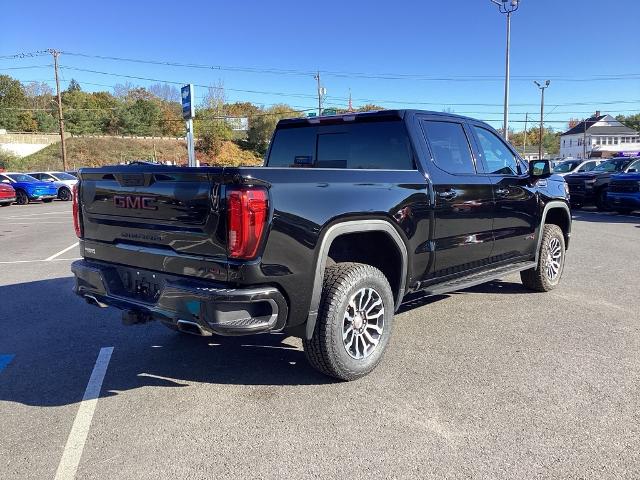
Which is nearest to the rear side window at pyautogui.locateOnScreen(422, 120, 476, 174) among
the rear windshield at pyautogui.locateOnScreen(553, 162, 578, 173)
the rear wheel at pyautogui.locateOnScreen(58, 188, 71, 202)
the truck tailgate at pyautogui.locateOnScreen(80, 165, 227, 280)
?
the truck tailgate at pyautogui.locateOnScreen(80, 165, 227, 280)

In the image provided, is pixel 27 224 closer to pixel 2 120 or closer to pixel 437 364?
pixel 437 364

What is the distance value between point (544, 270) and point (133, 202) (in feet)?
15.9

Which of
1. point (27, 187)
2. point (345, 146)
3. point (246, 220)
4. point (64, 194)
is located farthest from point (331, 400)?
point (64, 194)

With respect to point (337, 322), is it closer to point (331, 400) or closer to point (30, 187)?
point (331, 400)

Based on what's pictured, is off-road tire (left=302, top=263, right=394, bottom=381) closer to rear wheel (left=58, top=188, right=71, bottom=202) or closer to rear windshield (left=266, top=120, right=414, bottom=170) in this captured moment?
rear windshield (left=266, top=120, right=414, bottom=170)

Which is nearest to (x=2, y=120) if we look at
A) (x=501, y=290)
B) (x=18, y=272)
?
(x=18, y=272)

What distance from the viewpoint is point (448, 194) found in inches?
178

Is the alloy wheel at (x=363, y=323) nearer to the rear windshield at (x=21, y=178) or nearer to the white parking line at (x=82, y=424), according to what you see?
the white parking line at (x=82, y=424)

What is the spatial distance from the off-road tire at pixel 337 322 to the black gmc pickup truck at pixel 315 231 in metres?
0.01

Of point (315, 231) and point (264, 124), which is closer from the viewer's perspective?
point (315, 231)

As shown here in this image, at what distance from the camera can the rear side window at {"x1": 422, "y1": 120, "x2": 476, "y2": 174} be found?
4641 mm

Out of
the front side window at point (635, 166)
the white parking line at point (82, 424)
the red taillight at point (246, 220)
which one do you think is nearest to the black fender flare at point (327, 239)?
the red taillight at point (246, 220)

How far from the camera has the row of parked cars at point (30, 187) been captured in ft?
81.2

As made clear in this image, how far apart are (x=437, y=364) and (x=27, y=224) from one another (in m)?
15.8
